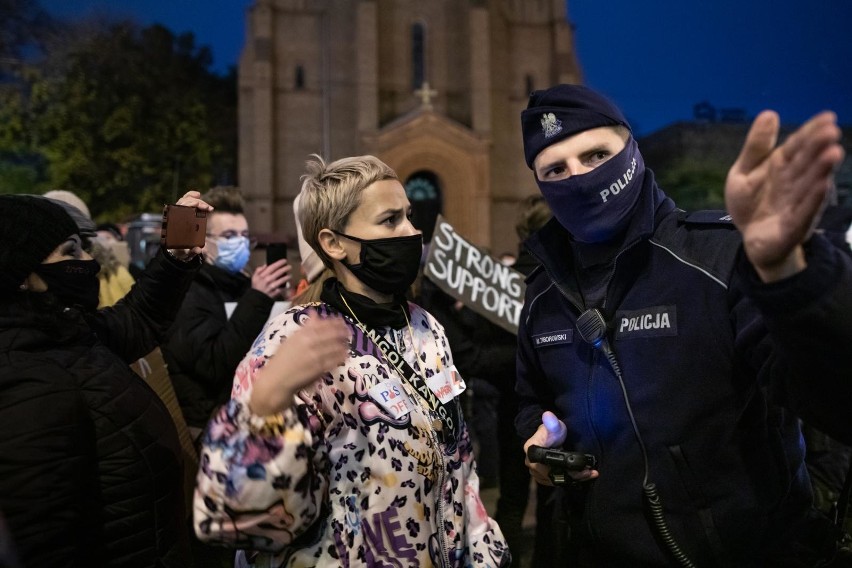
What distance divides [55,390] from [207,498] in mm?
972

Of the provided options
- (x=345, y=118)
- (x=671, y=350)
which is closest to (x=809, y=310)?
(x=671, y=350)

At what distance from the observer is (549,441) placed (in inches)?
82.6

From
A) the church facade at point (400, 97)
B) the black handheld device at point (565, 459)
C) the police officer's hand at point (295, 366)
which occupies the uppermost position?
the church facade at point (400, 97)

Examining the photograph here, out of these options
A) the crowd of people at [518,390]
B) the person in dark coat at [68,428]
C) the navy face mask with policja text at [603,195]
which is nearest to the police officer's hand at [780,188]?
the crowd of people at [518,390]

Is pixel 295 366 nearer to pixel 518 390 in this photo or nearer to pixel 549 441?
pixel 549 441

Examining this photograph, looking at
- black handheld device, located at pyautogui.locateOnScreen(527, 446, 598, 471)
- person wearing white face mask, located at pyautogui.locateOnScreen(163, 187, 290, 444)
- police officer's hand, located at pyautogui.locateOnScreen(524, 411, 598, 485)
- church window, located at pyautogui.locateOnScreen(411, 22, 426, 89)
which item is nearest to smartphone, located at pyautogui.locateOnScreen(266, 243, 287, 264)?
person wearing white face mask, located at pyautogui.locateOnScreen(163, 187, 290, 444)

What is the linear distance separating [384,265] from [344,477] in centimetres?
73

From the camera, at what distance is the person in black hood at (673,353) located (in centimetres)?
133

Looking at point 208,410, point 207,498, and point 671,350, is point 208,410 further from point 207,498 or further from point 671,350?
point 671,350

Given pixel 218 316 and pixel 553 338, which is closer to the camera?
pixel 553 338

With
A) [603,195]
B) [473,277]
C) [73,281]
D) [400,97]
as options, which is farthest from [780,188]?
[400,97]

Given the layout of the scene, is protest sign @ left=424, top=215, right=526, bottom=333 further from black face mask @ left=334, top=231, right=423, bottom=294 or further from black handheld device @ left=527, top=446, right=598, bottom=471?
black handheld device @ left=527, top=446, right=598, bottom=471

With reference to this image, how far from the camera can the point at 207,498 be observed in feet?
5.21

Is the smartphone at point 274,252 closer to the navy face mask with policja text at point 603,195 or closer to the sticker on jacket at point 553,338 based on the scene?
the sticker on jacket at point 553,338
